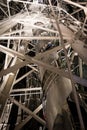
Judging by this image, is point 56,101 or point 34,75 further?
point 34,75

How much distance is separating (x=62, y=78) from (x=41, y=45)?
292cm

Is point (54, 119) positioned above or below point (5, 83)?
above

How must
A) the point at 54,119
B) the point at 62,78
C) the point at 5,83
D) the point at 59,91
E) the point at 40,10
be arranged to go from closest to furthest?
the point at 54,119
the point at 59,91
the point at 62,78
the point at 5,83
the point at 40,10

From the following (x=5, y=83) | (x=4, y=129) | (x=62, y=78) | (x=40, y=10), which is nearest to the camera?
(x=62, y=78)

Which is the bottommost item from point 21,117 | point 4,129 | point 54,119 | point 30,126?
point 30,126

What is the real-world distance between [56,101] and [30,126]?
5542 millimetres

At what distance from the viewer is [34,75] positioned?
31.8ft

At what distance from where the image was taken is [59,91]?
3.36 metres

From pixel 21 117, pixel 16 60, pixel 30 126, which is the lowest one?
pixel 30 126

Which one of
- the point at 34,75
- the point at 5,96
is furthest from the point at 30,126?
the point at 5,96

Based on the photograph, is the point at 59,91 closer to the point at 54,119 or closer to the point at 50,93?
the point at 50,93

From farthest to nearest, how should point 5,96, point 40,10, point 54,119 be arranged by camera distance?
1. point 40,10
2. point 5,96
3. point 54,119

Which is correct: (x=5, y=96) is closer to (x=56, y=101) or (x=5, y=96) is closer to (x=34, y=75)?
(x=56, y=101)

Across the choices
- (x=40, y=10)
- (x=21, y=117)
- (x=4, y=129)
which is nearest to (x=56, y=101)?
(x=4, y=129)
